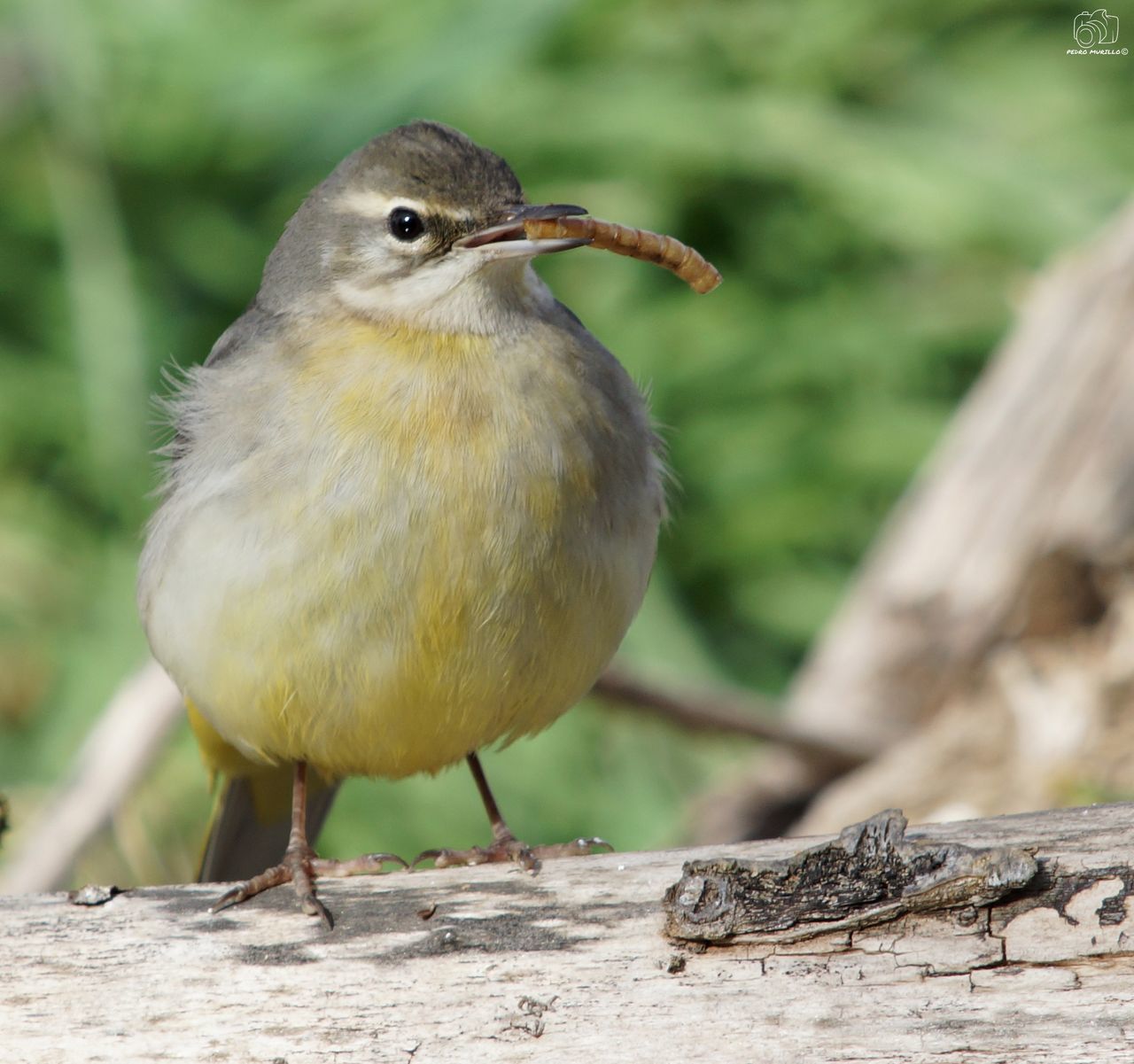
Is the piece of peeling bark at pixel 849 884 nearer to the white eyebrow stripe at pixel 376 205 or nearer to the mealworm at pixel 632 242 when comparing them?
the mealworm at pixel 632 242

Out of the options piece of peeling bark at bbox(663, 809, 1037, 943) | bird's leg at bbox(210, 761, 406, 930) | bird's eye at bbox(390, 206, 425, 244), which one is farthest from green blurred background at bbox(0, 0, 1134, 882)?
piece of peeling bark at bbox(663, 809, 1037, 943)

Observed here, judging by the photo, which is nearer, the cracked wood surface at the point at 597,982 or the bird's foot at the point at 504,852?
the cracked wood surface at the point at 597,982

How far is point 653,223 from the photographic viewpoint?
807 centimetres

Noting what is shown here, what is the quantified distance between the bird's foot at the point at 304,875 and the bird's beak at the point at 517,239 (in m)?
1.57

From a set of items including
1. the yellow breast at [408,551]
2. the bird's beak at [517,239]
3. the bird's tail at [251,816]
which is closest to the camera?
the yellow breast at [408,551]

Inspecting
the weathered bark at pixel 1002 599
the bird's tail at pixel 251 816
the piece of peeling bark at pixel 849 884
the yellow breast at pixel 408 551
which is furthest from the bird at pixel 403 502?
the weathered bark at pixel 1002 599

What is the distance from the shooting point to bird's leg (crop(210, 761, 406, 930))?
3635mm

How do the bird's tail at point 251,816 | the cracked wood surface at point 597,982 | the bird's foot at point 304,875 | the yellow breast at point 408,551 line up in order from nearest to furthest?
the cracked wood surface at point 597,982, the bird's foot at point 304,875, the yellow breast at point 408,551, the bird's tail at point 251,816

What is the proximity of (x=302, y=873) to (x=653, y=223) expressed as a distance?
16.4 feet

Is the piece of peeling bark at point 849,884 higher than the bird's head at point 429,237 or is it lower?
lower

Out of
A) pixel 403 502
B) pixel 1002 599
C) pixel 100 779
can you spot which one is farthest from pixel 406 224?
pixel 1002 599

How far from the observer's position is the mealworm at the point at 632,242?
399 cm

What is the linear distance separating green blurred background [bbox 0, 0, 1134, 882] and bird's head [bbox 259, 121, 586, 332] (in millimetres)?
3516

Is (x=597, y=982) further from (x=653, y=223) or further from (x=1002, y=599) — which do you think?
(x=653, y=223)
